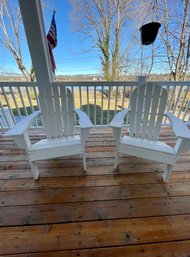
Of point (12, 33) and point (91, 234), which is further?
point (12, 33)

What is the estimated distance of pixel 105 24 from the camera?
348 cm

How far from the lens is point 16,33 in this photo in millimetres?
3205

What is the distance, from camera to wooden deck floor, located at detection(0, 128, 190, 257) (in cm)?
90

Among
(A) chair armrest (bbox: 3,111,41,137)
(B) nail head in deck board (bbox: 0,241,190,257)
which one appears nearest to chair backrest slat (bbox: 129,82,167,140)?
(B) nail head in deck board (bbox: 0,241,190,257)

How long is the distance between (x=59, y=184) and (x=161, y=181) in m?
1.14

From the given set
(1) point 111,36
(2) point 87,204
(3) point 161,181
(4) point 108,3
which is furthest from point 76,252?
(4) point 108,3

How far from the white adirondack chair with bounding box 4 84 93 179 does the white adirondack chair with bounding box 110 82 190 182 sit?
446 millimetres

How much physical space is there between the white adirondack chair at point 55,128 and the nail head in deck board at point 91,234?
0.59 metres

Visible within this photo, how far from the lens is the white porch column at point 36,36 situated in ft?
4.69

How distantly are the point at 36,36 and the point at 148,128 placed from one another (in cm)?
179

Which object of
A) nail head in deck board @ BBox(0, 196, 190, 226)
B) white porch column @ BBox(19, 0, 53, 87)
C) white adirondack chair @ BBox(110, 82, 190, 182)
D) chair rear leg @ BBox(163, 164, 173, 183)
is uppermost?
white porch column @ BBox(19, 0, 53, 87)

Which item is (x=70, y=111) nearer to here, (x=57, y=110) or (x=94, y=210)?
(x=57, y=110)

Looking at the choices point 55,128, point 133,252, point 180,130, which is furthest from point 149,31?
point 133,252

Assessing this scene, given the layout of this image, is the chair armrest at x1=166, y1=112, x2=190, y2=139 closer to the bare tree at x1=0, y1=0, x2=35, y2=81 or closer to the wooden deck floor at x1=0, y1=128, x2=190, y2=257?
the wooden deck floor at x1=0, y1=128, x2=190, y2=257
